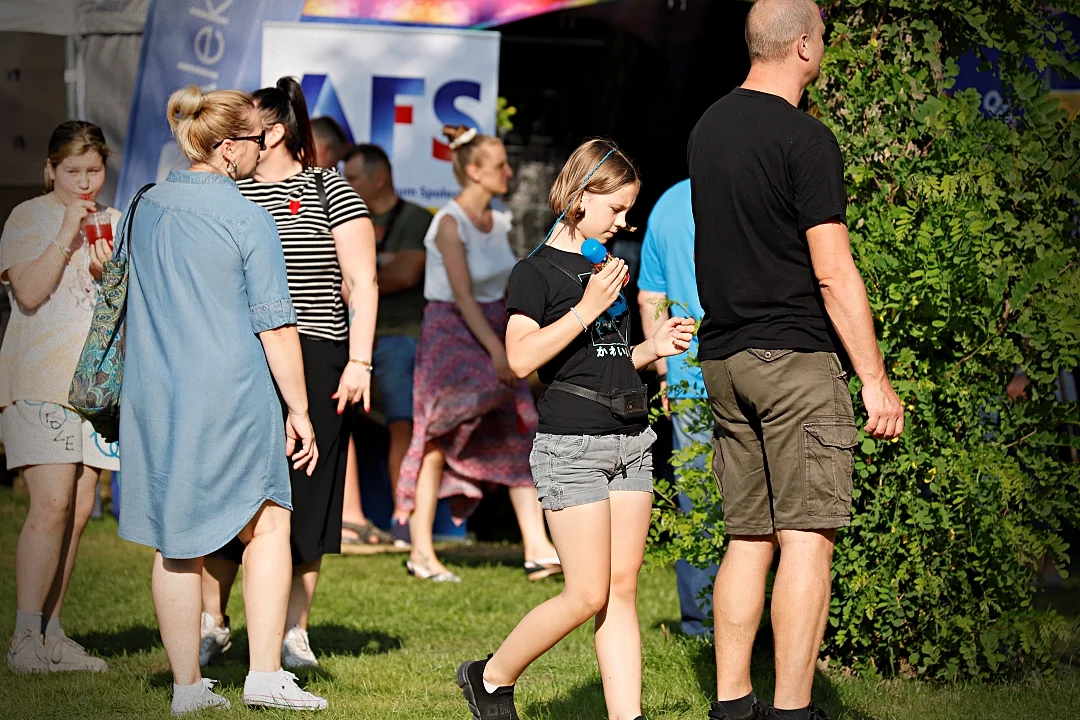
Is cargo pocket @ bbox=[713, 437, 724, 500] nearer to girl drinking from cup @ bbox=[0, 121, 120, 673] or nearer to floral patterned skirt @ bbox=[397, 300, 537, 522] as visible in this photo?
girl drinking from cup @ bbox=[0, 121, 120, 673]

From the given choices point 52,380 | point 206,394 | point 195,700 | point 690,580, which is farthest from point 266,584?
point 690,580

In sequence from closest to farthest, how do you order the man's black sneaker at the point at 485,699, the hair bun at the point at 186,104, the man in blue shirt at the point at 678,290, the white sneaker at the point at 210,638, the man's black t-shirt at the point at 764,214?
the man's black t-shirt at the point at 764,214
the man's black sneaker at the point at 485,699
the hair bun at the point at 186,104
the white sneaker at the point at 210,638
the man in blue shirt at the point at 678,290

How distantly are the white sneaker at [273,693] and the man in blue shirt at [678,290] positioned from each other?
1.64 meters

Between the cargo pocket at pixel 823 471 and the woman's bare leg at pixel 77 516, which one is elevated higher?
the cargo pocket at pixel 823 471

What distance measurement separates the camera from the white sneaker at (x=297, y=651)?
4852 mm

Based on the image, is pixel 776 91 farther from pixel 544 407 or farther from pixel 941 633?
pixel 941 633

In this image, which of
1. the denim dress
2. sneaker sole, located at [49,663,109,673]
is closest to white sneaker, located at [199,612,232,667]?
sneaker sole, located at [49,663,109,673]

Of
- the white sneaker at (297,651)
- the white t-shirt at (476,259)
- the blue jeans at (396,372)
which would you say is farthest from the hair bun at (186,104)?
the blue jeans at (396,372)

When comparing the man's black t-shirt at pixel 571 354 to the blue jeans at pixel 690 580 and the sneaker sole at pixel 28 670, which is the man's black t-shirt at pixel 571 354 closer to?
the blue jeans at pixel 690 580

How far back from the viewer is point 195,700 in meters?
4.10

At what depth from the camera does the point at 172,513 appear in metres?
4.02

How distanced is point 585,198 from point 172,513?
5.21 ft

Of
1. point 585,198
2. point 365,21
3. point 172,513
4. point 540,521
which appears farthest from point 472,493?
point 585,198

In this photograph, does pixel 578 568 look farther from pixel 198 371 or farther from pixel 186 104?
pixel 186 104
